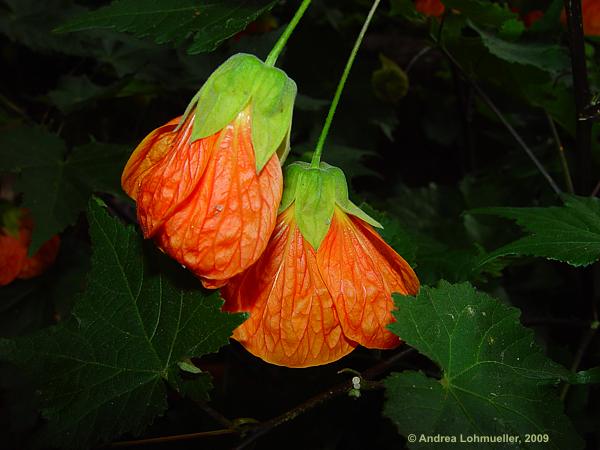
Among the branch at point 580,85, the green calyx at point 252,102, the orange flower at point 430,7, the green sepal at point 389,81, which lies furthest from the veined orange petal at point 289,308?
the green sepal at point 389,81

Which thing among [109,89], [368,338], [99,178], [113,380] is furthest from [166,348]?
[109,89]

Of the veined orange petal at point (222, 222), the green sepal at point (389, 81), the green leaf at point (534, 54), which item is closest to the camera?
the veined orange petal at point (222, 222)

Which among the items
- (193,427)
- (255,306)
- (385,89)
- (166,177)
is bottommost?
(193,427)

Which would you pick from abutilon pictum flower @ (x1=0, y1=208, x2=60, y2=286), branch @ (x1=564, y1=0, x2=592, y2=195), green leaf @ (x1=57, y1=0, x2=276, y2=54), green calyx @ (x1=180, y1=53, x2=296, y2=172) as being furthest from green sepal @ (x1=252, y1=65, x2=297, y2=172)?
abutilon pictum flower @ (x1=0, y1=208, x2=60, y2=286)

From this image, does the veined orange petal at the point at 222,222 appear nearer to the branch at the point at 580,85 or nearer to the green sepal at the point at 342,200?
the green sepal at the point at 342,200

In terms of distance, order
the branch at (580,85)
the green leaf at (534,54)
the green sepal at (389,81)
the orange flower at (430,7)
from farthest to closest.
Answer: the green sepal at (389,81), the orange flower at (430,7), the green leaf at (534,54), the branch at (580,85)

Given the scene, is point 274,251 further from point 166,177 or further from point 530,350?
point 530,350
